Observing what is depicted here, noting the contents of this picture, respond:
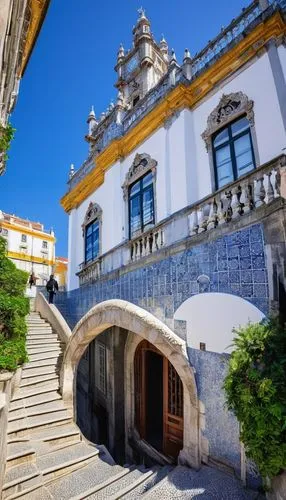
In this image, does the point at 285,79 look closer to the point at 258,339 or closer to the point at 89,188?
the point at 258,339

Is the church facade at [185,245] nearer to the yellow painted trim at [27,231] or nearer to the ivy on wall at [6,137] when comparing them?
the ivy on wall at [6,137]

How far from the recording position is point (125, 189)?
1010 centimetres

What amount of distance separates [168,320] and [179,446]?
3.87m

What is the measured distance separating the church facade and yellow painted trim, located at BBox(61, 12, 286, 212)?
3 cm

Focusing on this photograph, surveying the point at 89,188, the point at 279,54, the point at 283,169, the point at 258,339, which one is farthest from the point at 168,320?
the point at 89,188

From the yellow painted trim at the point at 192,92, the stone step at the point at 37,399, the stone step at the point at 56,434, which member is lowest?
the stone step at the point at 56,434

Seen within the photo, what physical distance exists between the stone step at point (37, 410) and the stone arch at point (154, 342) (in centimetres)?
30

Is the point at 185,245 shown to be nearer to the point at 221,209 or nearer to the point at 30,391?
the point at 221,209

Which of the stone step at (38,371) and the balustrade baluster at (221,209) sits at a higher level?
the balustrade baluster at (221,209)

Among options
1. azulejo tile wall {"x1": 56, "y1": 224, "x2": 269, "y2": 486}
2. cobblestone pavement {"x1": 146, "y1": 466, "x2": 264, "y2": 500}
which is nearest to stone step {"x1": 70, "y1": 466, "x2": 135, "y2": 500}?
cobblestone pavement {"x1": 146, "y1": 466, "x2": 264, "y2": 500}

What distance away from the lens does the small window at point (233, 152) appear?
6582 mm

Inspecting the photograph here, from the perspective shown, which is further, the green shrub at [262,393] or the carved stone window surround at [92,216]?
the carved stone window surround at [92,216]

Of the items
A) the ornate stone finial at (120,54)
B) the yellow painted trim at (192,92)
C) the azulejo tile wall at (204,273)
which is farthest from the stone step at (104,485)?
the ornate stone finial at (120,54)

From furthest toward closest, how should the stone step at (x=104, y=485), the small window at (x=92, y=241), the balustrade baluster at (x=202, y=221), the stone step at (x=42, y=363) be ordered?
the small window at (x=92, y=241) → the stone step at (x=42, y=363) → the balustrade baluster at (x=202, y=221) → the stone step at (x=104, y=485)
